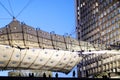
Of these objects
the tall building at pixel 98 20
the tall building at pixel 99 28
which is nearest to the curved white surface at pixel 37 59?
the tall building at pixel 99 28

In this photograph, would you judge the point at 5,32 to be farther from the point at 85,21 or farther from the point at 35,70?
the point at 85,21

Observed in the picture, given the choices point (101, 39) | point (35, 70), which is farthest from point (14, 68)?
point (101, 39)

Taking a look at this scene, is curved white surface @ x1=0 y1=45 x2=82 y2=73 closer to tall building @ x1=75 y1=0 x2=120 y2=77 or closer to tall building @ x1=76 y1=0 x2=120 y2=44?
tall building @ x1=75 y1=0 x2=120 y2=77

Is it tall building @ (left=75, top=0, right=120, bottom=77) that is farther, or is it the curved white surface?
tall building @ (left=75, top=0, right=120, bottom=77)

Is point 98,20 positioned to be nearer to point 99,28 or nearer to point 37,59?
point 99,28

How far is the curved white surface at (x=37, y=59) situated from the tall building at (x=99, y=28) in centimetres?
1499

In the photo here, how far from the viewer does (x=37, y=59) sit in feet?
207

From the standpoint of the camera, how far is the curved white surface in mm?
58272

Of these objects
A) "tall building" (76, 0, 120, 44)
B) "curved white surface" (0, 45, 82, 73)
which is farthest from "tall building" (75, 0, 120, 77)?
"curved white surface" (0, 45, 82, 73)

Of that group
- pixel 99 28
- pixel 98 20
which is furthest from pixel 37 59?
pixel 98 20

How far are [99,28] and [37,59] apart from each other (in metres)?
39.2

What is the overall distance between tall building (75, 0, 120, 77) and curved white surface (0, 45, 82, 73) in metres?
15.0

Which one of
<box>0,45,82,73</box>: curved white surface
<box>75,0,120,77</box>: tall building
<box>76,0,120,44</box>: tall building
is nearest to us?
<box>0,45,82,73</box>: curved white surface

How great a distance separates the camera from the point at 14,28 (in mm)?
55344
